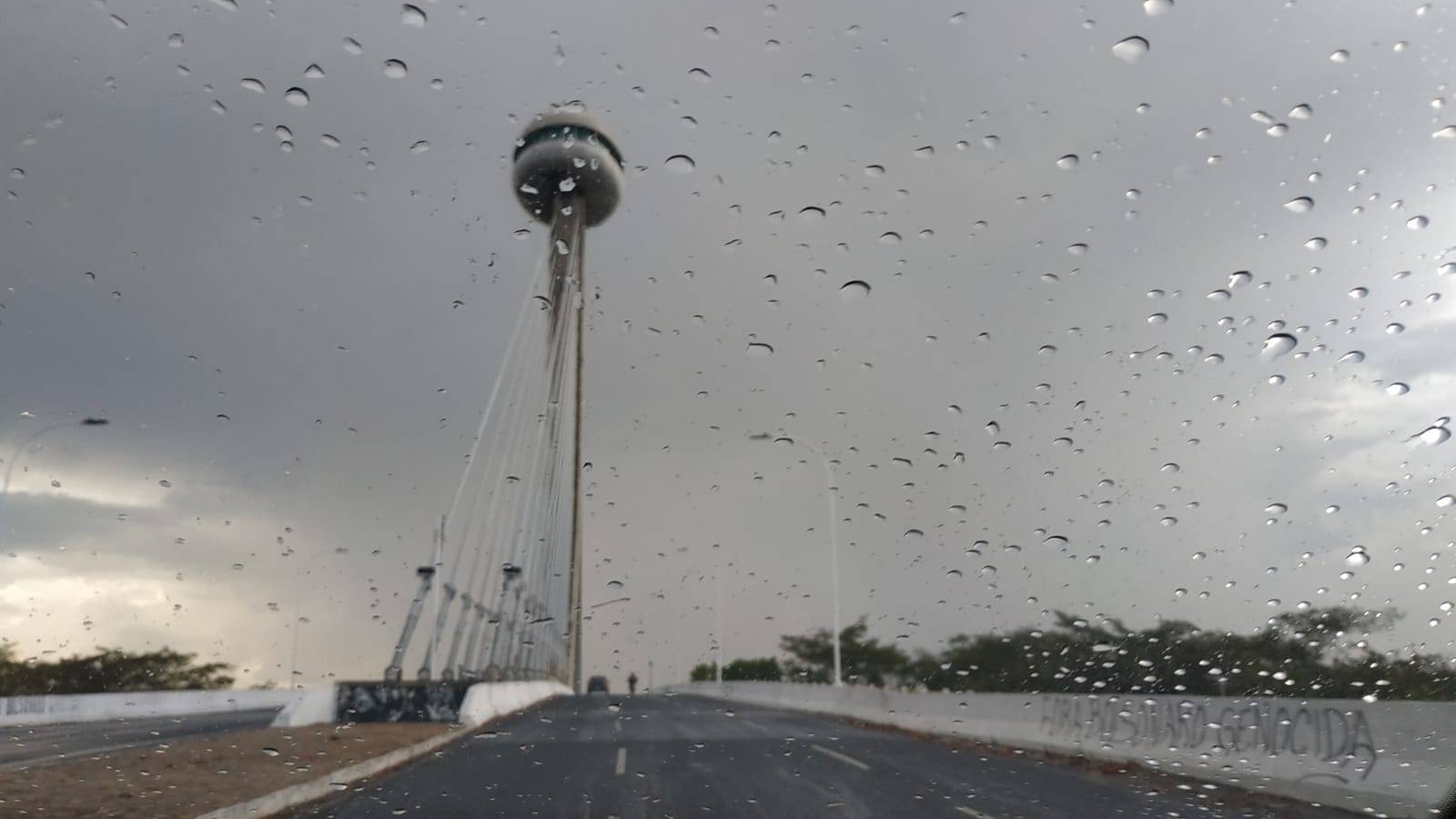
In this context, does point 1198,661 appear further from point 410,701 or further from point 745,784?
point 410,701

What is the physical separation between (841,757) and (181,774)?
7510mm

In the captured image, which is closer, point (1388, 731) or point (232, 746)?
point (1388, 731)

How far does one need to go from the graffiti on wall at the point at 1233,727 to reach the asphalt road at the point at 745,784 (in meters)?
0.64

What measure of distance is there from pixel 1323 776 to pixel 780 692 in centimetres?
2642

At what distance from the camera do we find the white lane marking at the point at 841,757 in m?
12.4

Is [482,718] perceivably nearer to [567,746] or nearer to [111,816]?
[567,746]

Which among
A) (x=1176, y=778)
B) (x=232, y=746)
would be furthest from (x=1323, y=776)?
(x=232, y=746)

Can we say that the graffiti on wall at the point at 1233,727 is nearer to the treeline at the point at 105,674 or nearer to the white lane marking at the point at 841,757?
the white lane marking at the point at 841,757

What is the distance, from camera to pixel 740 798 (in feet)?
30.4

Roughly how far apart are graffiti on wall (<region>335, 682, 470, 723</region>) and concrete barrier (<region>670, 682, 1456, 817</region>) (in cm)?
1081

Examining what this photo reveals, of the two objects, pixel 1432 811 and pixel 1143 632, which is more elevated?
pixel 1143 632

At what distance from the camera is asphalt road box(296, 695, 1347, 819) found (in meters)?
8.51

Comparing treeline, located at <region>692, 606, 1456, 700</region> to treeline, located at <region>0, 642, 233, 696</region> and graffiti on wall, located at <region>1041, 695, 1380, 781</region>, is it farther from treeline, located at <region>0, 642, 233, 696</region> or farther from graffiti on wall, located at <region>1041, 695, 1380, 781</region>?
treeline, located at <region>0, 642, 233, 696</region>

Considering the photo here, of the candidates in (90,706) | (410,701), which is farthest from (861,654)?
(90,706)
